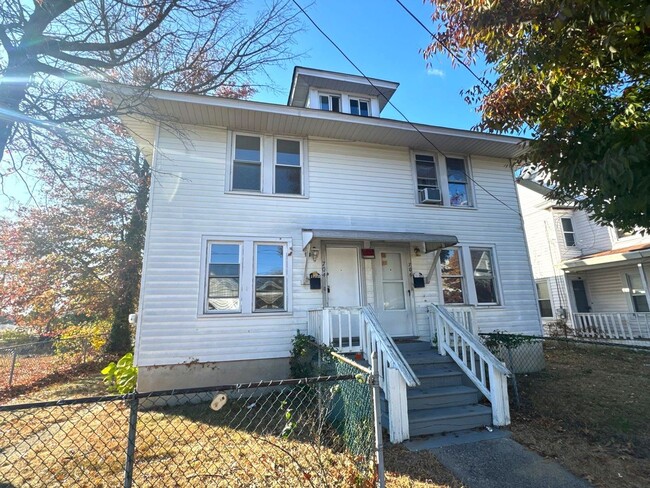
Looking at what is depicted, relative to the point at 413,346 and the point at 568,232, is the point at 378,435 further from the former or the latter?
the point at 568,232

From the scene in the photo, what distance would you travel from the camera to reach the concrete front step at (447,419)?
4.45 m

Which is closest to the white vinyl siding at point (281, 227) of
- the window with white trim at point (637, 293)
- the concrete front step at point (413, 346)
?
the concrete front step at point (413, 346)

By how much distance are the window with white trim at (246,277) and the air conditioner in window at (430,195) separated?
12.6 ft

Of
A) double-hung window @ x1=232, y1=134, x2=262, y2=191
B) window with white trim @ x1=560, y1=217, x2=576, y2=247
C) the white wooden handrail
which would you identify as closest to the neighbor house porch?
window with white trim @ x1=560, y1=217, x2=576, y2=247

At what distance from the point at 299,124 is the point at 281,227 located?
2457 millimetres

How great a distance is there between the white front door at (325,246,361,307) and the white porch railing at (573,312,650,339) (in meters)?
10.7

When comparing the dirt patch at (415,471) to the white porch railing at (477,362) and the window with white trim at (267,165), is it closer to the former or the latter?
the white porch railing at (477,362)

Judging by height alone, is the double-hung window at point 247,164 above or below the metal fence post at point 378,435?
above

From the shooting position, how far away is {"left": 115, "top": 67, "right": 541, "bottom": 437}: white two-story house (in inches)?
255

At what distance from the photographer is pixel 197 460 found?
12.7 feet

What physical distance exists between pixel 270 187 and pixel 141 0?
3.84 metres

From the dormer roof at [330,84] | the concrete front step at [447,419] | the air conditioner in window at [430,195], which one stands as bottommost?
the concrete front step at [447,419]

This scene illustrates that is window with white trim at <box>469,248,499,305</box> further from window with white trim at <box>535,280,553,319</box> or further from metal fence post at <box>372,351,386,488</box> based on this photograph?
window with white trim at <box>535,280,553,319</box>

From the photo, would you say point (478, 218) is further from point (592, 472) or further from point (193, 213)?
point (193, 213)
